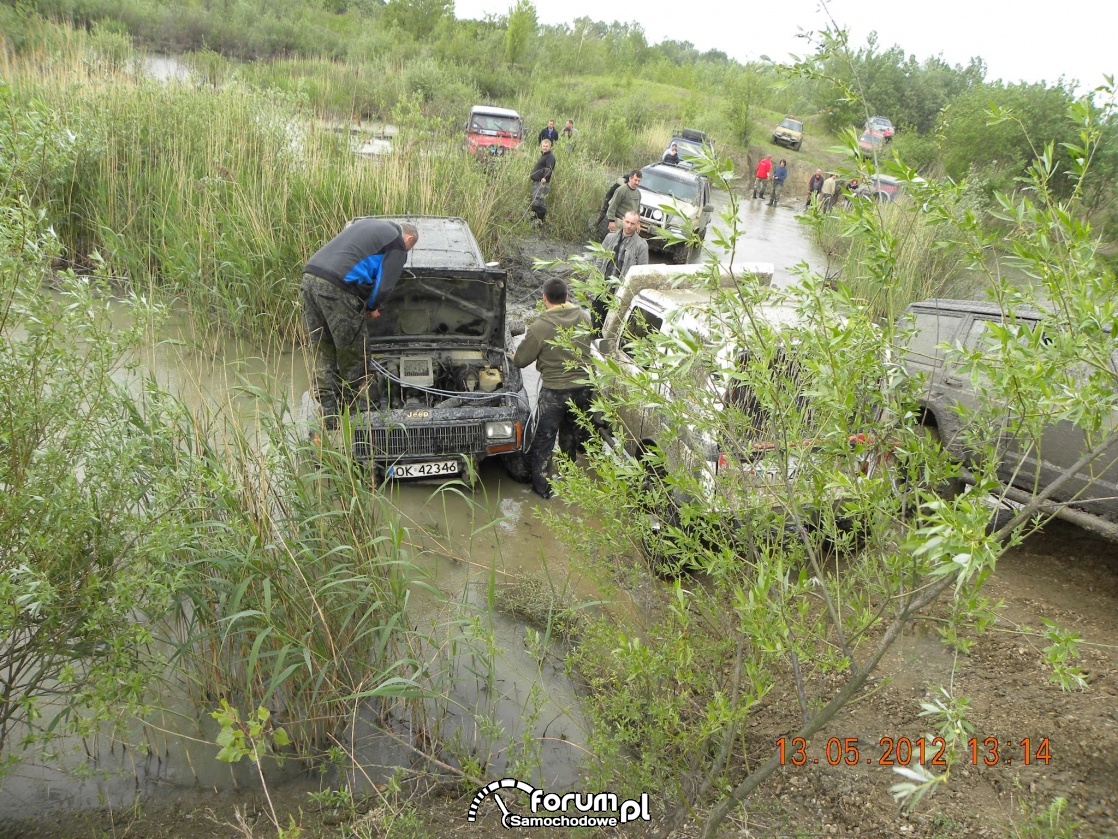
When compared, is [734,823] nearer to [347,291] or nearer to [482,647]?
[482,647]

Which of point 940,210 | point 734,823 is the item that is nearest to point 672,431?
point 940,210

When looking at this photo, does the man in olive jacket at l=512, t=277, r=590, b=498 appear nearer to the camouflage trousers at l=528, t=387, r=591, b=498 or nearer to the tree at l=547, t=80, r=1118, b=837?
the camouflage trousers at l=528, t=387, r=591, b=498

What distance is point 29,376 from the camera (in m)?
2.74

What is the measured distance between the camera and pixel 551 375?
5.65 metres

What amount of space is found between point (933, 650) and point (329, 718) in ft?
10.7

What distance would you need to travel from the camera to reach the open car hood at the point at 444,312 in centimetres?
591

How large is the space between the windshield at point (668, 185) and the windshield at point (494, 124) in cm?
346

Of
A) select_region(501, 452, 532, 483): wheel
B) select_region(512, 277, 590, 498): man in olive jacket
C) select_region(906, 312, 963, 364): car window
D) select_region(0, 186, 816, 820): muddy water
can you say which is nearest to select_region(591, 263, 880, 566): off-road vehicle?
select_region(0, 186, 816, 820): muddy water

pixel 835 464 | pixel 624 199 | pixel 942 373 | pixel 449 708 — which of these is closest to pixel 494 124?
pixel 624 199

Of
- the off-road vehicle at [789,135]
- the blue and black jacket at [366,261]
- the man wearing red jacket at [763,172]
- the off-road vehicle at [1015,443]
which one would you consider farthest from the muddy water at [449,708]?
the off-road vehicle at [789,135]

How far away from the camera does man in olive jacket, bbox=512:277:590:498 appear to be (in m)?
5.43

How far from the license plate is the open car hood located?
128 centimetres

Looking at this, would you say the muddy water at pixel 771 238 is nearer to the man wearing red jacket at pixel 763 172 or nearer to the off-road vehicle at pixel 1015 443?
the man wearing red jacket at pixel 763 172

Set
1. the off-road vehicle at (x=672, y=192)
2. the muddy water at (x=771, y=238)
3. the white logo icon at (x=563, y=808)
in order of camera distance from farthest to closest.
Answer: the muddy water at (x=771, y=238)
the off-road vehicle at (x=672, y=192)
the white logo icon at (x=563, y=808)
